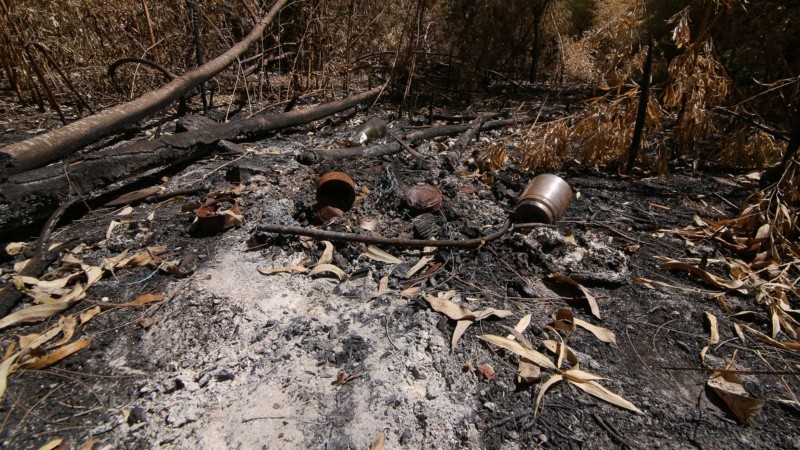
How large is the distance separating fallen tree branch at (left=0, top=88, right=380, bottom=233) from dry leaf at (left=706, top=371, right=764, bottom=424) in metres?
3.56

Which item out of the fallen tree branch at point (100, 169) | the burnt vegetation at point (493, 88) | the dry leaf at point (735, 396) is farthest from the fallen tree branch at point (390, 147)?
the dry leaf at point (735, 396)

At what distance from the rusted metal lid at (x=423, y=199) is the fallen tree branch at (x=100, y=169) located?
191 centimetres

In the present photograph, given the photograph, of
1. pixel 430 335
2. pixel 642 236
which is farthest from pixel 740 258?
pixel 430 335

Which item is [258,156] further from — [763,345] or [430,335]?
[763,345]

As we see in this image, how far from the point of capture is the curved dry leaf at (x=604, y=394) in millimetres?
1633

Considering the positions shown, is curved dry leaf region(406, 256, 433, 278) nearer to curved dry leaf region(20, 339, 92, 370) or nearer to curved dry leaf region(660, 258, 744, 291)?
curved dry leaf region(660, 258, 744, 291)

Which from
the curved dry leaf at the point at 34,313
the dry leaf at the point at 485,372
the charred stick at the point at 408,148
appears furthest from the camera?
the charred stick at the point at 408,148

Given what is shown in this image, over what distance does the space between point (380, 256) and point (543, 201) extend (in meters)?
1.11

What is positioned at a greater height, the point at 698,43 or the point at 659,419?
the point at 698,43

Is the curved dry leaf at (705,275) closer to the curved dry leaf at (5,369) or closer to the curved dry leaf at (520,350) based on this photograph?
the curved dry leaf at (520,350)

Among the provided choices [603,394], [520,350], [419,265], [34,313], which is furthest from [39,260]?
[603,394]

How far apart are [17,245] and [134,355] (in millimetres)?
1403

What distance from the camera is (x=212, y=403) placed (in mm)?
1616

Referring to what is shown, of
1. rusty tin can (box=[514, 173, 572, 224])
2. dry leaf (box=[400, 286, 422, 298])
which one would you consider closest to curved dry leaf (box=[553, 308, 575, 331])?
dry leaf (box=[400, 286, 422, 298])
